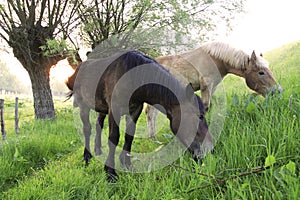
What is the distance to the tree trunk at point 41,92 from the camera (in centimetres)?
812

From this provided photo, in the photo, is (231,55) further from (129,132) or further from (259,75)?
(129,132)

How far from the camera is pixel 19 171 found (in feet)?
11.3

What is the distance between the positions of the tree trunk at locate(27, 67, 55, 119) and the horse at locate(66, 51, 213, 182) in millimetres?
4896

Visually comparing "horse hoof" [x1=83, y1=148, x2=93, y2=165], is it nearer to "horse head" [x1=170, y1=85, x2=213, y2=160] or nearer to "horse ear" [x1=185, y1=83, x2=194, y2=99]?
"horse head" [x1=170, y1=85, x2=213, y2=160]

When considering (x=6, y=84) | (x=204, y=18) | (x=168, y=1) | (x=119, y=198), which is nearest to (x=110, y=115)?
(x=119, y=198)

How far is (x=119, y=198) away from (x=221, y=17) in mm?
7612

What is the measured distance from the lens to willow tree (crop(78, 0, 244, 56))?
307 inches

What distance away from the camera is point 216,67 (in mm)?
4332

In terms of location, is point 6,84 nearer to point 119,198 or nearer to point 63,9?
point 63,9

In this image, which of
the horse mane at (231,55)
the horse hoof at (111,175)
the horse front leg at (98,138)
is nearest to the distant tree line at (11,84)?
the horse front leg at (98,138)

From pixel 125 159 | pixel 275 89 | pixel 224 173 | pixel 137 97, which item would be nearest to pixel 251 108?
pixel 275 89

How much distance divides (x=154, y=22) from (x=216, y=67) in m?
4.52

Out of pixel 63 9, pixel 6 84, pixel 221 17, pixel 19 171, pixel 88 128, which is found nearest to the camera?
pixel 19 171

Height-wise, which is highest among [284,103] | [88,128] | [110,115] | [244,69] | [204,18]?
[204,18]
